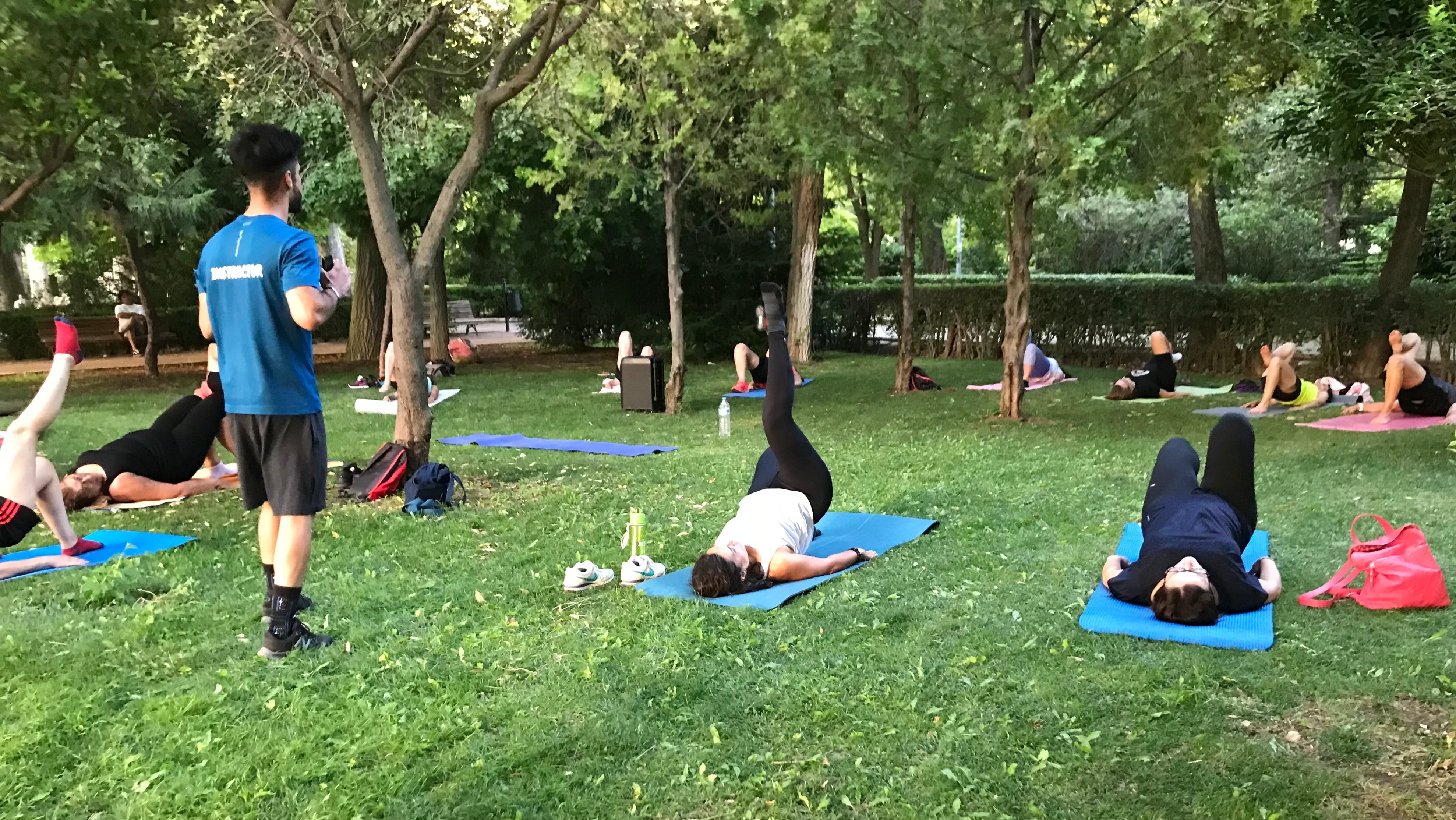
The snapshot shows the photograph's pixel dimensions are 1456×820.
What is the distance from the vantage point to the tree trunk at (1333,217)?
2717 centimetres

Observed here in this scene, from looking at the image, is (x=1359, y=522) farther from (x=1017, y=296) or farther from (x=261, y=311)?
(x=261, y=311)

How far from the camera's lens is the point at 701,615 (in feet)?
15.4

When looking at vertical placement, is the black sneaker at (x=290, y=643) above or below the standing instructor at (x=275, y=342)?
below

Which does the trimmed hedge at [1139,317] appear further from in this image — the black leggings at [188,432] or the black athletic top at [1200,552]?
the black leggings at [188,432]

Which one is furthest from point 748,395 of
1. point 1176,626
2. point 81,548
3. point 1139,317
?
point 1176,626

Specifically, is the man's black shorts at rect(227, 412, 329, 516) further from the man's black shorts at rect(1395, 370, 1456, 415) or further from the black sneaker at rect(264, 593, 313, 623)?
the man's black shorts at rect(1395, 370, 1456, 415)

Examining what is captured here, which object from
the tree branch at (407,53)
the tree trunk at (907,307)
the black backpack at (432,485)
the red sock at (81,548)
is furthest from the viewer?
the tree trunk at (907,307)

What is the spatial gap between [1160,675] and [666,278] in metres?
16.9

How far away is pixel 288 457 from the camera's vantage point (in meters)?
4.12

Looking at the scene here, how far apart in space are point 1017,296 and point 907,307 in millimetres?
3019

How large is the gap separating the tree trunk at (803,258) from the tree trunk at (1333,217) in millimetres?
17000

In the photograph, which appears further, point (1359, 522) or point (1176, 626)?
point (1359, 522)

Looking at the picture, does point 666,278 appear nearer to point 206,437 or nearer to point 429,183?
point 429,183

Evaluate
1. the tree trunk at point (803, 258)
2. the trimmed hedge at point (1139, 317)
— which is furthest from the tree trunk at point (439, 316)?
the trimmed hedge at point (1139, 317)
